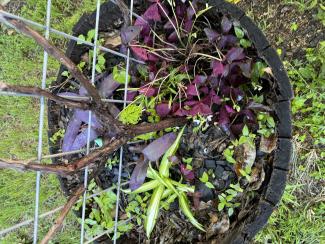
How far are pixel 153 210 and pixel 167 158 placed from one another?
0.59 feet

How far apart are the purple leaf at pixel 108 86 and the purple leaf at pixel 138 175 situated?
10.5 inches

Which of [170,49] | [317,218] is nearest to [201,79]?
[170,49]

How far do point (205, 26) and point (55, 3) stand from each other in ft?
3.28

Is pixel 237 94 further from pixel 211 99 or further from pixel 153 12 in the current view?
pixel 153 12

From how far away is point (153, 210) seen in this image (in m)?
1.31

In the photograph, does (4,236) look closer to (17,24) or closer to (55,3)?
(55,3)

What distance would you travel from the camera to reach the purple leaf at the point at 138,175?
4.34ft

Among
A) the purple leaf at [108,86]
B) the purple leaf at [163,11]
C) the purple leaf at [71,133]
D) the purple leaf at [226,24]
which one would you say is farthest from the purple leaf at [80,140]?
the purple leaf at [226,24]

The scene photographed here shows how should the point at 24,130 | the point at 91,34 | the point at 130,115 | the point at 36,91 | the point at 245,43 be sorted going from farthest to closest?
1. the point at 24,130
2. the point at 91,34
3. the point at 245,43
4. the point at 130,115
5. the point at 36,91

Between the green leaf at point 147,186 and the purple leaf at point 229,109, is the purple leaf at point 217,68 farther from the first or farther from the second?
the green leaf at point 147,186

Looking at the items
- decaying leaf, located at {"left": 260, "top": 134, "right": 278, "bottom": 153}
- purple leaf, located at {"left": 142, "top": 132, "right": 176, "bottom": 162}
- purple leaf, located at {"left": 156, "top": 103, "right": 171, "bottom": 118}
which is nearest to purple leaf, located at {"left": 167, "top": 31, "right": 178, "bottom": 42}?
purple leaf, located at {"left": 156, "top": 103, "right": 171, "bottom": 118}

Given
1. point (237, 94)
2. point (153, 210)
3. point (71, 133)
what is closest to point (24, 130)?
point (71, 133)

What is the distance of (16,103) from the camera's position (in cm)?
214

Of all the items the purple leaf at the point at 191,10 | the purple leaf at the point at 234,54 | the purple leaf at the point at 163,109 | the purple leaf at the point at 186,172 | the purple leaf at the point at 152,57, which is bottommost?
the purple leaf at the point at 186,172
